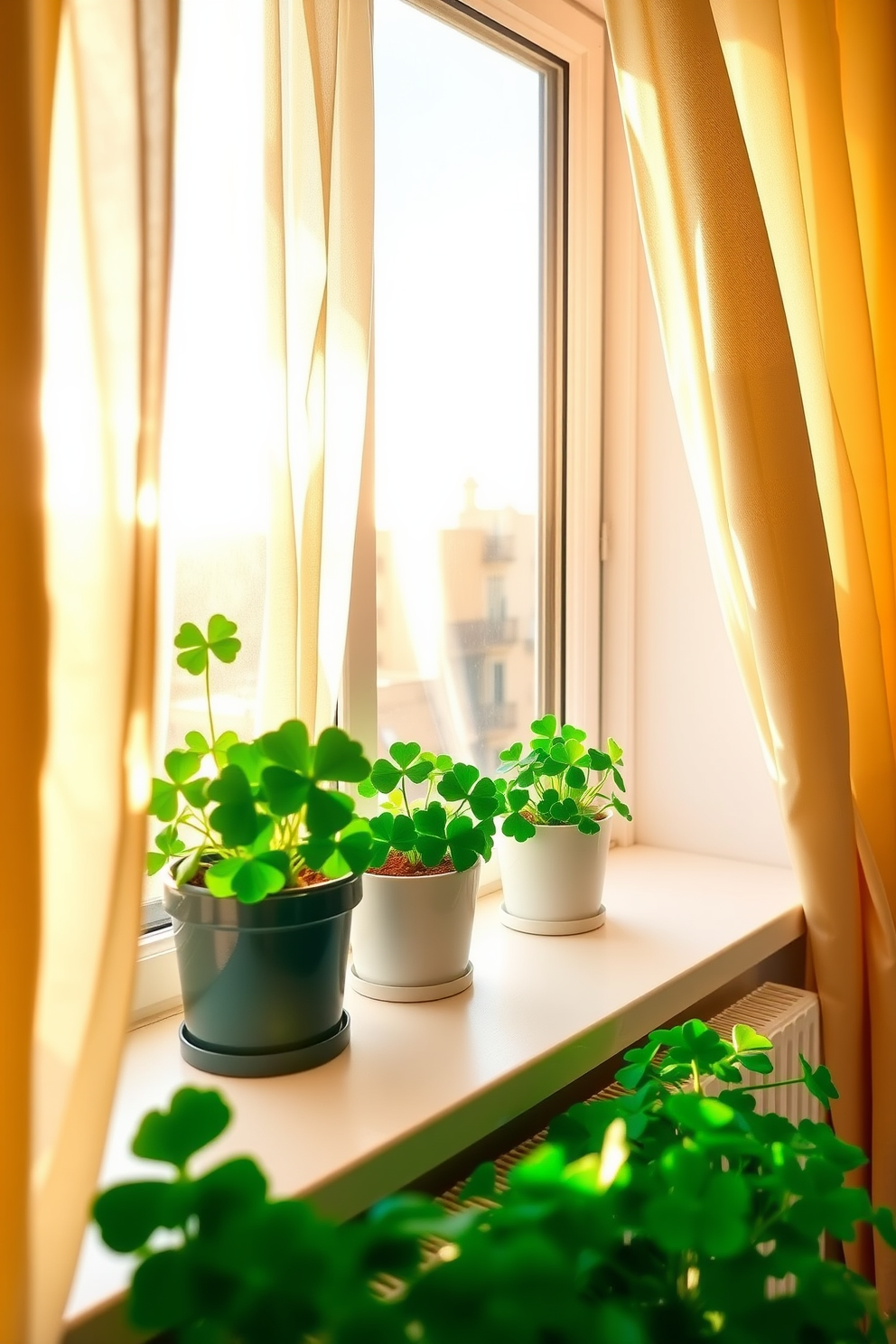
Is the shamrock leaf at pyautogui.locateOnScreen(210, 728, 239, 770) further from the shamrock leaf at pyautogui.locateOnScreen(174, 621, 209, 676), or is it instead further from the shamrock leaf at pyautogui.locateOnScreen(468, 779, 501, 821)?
the shamrock leaf at pyautogui.locateOnScreen(468, 779, 501, 821)

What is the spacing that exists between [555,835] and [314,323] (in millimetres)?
696

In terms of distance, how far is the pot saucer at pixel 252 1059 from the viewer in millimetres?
1015

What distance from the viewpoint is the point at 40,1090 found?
2.23 ft

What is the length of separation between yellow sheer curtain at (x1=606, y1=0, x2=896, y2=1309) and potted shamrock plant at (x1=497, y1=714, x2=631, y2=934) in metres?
0.25

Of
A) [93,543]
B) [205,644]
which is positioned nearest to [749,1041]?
[205,644]

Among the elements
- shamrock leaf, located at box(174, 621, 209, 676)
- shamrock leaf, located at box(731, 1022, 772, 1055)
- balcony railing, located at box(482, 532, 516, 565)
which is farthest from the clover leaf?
balcony railing, located at box(482, 532, 516, 565)

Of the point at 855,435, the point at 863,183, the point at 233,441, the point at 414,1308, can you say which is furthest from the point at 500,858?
the point at 863,183

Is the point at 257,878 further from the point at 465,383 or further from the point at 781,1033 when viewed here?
the point at 465,383

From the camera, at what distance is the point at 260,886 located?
3.04ft

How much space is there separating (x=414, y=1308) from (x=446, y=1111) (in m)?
0.47

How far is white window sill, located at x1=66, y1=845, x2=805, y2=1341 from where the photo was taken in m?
0.90

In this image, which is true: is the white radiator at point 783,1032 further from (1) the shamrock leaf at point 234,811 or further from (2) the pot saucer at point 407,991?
(1) the shamrock leaf at point 234,811

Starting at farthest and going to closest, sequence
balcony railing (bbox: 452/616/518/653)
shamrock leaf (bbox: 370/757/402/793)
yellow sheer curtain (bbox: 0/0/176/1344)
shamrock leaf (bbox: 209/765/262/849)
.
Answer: balcony railing (bbox: 452/616/518/653) < shamrock leaf (bbox: 370/757/402/793) < shamrock leaf (bbox: 209/765/262/849) < yellow sheer curtain (bbox: 0/0/176/1344)

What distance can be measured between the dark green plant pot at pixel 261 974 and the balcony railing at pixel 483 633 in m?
0.68
